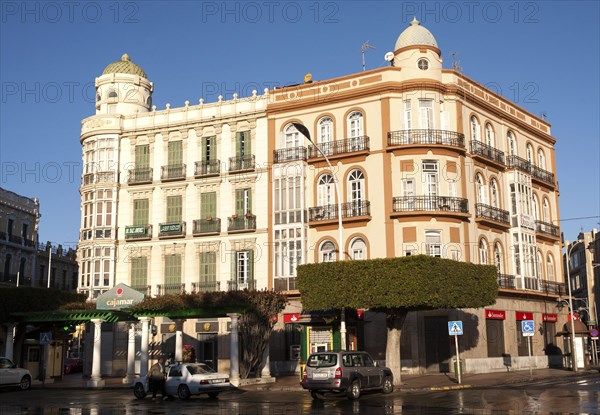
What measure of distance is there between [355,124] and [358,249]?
8.20 metres

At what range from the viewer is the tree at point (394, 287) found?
3412 centimetres

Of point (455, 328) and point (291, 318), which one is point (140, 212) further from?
point (455, 328)

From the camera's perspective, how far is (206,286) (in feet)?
163

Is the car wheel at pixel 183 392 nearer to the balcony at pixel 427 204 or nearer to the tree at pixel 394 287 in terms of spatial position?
the tree at pixel 394 287

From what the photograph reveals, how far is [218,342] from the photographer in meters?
49.0

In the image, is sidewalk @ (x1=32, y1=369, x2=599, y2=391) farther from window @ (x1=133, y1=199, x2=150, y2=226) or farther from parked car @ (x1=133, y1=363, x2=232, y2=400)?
window @ (x1=133, y1=199, x2=150, y2=226)

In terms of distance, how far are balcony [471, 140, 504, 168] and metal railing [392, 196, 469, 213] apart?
4.41 m

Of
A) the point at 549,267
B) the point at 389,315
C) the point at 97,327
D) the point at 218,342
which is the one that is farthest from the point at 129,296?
the point at 549,267

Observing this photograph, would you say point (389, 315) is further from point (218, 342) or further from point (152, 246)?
point (152, 246)

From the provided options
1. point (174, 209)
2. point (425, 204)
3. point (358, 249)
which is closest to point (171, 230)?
point (174, 209)

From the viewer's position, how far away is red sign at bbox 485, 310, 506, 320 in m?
45.5

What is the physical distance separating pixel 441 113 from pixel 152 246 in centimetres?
2195

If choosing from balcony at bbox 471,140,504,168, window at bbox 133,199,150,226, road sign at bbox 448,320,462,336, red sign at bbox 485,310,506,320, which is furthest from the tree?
window at bbox 133,199,150,226

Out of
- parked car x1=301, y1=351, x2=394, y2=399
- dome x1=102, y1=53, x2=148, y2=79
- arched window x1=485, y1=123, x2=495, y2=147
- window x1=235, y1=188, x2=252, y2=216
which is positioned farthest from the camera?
dome x1=102, y1=53, x2=148, y2=79
